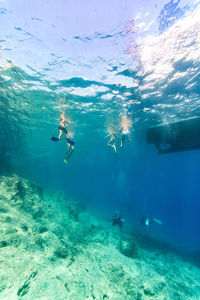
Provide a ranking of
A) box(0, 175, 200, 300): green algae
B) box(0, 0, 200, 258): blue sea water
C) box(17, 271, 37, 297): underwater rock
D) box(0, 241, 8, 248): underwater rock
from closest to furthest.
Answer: box(17, 271, 37, 297): underwater rock → box(0, 175, 200, 300): green algae → box(0, 241, 8, 248): underwater rock → box(0, 0, 200, 258): blue sea water

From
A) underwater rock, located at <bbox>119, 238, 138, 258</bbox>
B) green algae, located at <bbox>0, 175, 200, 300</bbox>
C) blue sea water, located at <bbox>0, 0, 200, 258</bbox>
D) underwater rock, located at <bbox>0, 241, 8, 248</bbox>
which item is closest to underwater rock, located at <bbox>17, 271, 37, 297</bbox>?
green algae, located at <bbox>0, 175, 200, 300</bbox>

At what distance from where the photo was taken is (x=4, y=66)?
35.7ft

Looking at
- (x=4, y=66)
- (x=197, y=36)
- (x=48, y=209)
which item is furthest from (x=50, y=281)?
(x=4, y=66)

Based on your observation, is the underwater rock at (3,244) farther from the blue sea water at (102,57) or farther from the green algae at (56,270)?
the blue sea water at (102,57)

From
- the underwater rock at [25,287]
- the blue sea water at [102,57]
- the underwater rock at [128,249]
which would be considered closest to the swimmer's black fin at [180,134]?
the blue sea water at [102,57]

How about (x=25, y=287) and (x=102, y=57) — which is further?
(x=102, y=57)

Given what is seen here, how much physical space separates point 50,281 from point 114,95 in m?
13.9

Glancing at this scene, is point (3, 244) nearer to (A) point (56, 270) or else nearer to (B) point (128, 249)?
(A) point (56, 270)

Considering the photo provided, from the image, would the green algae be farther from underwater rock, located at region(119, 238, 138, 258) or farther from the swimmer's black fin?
the swimmer's black fin

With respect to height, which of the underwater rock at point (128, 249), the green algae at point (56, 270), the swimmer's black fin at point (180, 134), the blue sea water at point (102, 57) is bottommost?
the underwater rock at point (128, 249)

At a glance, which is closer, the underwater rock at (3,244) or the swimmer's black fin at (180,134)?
the underwater rock at (3,244)

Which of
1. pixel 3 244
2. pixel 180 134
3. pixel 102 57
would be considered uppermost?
pixel 102 57

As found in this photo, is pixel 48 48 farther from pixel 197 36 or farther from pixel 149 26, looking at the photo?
pixel 197 36

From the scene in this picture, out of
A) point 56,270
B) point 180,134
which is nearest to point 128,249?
point 56,270
